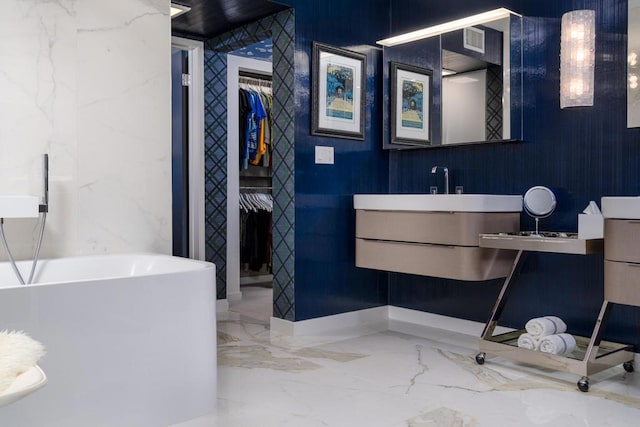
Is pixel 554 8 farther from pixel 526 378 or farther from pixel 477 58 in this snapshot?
pixel 526 378

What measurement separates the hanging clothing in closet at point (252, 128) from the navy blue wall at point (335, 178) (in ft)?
4.85

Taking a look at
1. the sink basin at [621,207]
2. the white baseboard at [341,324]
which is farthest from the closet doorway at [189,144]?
the sink basin at [621,207]

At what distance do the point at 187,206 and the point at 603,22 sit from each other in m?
3.00

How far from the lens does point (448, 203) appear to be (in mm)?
3414

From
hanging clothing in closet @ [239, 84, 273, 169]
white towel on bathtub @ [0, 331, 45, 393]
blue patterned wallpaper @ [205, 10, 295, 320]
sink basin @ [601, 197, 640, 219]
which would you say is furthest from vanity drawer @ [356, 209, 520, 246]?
white towel on bathtub @ [0, 331, 45, 393]

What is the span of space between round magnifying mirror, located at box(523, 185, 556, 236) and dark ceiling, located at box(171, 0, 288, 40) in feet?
6.38

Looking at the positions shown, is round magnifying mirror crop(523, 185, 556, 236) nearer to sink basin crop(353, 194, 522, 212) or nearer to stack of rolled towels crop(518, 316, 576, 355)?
sink basin crop(353, 194, 522, 212)

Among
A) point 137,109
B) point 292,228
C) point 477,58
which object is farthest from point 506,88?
point 137,109

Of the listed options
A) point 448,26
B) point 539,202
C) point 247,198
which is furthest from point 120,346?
point 247,198

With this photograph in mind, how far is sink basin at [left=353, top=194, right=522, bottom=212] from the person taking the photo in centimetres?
335

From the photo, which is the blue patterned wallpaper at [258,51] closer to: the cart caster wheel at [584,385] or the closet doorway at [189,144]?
the closet doorway at [189,144]

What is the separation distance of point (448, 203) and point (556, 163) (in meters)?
0.67

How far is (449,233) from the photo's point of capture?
3.40 metres

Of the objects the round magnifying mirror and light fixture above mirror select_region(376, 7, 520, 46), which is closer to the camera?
the round magnifying mirror
